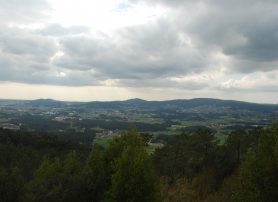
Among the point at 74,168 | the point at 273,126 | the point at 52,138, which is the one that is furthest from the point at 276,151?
the point at 52,138

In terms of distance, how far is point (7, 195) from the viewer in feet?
89.7

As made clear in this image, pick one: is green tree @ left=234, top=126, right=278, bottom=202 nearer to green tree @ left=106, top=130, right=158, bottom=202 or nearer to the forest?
the forest

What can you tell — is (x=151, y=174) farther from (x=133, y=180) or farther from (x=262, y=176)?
(x=262, y=176)

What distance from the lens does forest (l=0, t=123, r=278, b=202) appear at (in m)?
23.4

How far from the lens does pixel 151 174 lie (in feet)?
94.8

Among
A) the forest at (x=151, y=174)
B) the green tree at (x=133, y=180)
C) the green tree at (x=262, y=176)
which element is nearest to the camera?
the green tree at (x=262, y=176)

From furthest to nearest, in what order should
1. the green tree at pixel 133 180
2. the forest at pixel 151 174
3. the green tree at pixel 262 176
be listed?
the green tree at pixel 133 180 → the forest at pixel 151 174 → the green tree at pixel 262 176

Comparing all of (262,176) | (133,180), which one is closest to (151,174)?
(133,180)

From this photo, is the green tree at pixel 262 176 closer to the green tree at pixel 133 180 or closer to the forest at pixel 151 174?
the forest at pixel 151 174

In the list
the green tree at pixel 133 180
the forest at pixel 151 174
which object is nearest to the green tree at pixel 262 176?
the forest at pixel 151 174

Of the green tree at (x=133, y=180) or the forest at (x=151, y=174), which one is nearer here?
the forest at (x=151, y=174)

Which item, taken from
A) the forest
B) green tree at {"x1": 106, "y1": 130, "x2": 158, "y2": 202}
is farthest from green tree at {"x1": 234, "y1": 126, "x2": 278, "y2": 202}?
green tree at {"x1": 106, "y1": 130, "x2": 158, "y2": 202}

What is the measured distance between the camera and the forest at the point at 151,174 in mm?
23391

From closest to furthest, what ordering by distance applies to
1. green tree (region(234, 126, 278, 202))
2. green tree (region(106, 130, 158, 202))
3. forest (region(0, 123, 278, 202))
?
green tree (region(234, 126, 278, 202)), forest (region(0, 123, 278, 202)), green tree (region(106, 130, 158, 202))
